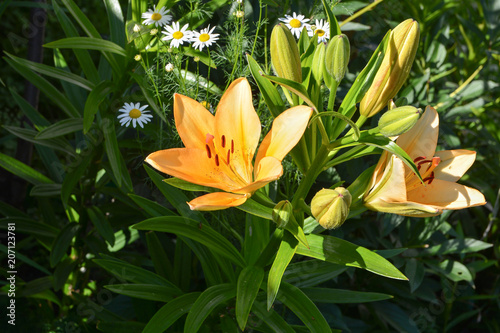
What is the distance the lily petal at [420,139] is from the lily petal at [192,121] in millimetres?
304

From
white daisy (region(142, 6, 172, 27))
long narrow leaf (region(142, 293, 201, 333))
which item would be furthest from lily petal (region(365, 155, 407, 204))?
white daisy (region(142, 6, 172, 27))

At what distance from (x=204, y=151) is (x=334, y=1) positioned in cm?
57

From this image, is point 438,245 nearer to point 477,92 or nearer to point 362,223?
point 362,223

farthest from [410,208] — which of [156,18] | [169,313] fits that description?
[156,18]

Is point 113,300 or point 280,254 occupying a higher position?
point 280,254

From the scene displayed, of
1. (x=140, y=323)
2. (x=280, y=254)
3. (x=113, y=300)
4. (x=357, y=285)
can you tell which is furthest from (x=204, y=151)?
(x=357, y=285)

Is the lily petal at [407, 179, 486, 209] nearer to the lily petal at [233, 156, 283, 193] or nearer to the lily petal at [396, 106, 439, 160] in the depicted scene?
the lily petal at [396, 106, 439, 160]

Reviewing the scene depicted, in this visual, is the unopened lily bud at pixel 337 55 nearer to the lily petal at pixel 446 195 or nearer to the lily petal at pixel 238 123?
the lily petal at pixel 238 123

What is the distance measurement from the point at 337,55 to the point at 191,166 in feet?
0.86

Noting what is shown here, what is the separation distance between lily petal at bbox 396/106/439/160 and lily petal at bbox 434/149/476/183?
0.17ft

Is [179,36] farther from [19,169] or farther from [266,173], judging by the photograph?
[19,169]

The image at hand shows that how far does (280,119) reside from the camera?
2.23 ft

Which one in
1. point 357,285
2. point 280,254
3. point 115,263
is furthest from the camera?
point 357,285

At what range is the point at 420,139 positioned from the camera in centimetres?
76
